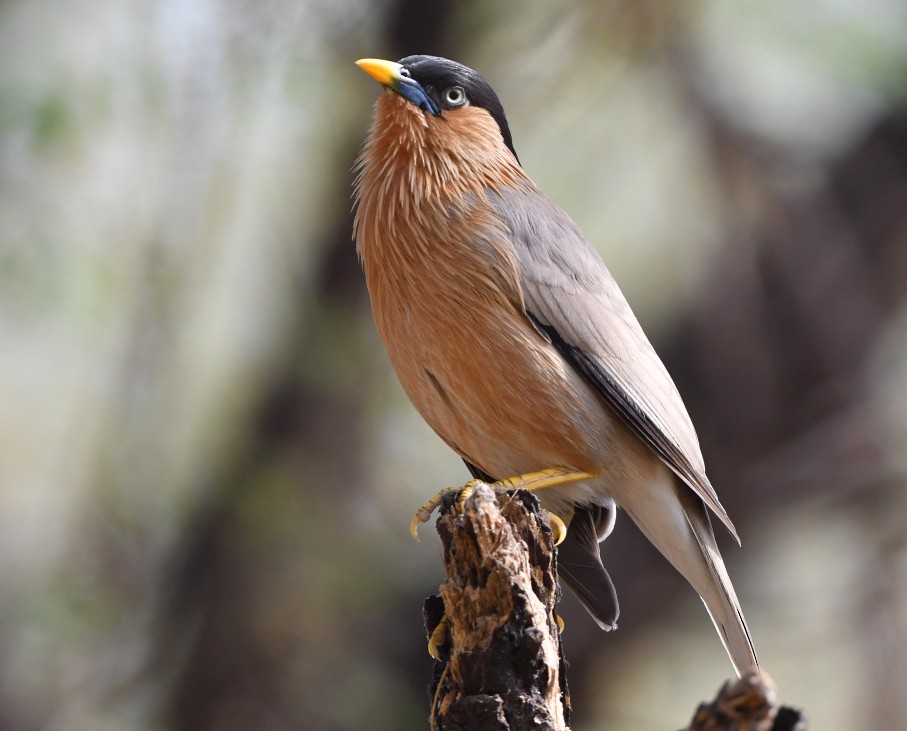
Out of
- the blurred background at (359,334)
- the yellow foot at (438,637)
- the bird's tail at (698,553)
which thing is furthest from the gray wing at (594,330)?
the blurred background at (359,334)

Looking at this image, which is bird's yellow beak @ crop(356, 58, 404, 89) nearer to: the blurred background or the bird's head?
the bird's head

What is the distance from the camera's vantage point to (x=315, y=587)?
6.27m

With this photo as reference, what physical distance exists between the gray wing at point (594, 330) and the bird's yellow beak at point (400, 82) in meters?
0.44

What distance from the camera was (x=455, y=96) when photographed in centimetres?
414

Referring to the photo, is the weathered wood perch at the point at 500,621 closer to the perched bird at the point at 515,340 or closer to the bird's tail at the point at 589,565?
the perched bird at the point at 515,340

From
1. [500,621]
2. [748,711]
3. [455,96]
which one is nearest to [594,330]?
[455,96]

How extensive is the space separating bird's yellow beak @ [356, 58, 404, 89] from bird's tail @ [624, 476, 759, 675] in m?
1.74

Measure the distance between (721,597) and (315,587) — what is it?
115 inches

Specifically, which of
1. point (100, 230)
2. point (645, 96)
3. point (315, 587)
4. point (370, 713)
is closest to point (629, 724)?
point (370, 713)

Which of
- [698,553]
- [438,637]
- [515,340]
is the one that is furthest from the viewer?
[698,553]

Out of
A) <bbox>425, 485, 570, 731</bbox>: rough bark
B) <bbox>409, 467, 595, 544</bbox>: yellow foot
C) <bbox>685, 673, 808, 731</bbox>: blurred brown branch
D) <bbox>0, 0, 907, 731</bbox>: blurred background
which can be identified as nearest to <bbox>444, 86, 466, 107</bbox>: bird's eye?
<bbox>409, 467, 595, 544</bbox>: yellow foot

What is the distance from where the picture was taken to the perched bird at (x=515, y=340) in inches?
143

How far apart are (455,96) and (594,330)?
1.04 metres

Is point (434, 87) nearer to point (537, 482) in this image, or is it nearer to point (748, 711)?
point (537, 482)
